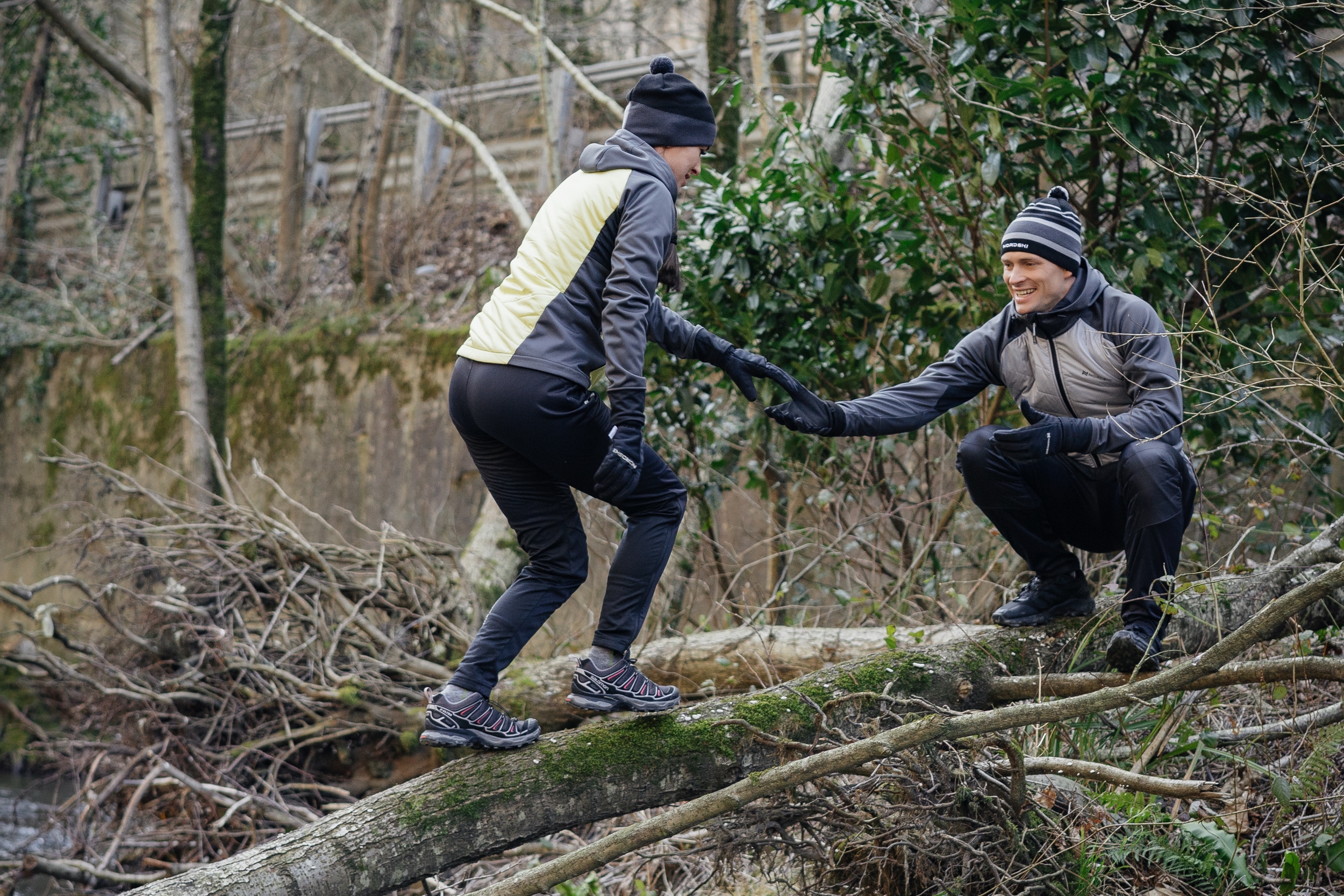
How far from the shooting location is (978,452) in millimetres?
3768

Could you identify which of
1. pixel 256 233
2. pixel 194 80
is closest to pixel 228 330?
pixel 256 233

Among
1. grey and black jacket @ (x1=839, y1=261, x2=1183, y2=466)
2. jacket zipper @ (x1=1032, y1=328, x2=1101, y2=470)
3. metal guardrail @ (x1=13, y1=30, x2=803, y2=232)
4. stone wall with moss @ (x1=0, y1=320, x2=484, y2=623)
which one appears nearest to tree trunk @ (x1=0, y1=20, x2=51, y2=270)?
metal guardrail @ (x1=13, y1=30, x2=803, y2=232)

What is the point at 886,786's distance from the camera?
3.37 m

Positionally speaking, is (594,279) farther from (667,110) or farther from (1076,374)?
(1076,374)

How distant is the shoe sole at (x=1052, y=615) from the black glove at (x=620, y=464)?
1.65 metres

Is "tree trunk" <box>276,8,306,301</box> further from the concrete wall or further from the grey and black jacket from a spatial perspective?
the grey and black jacket

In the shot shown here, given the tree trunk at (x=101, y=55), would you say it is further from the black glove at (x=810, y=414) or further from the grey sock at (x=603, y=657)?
the grey sock at (x=603, y=657)

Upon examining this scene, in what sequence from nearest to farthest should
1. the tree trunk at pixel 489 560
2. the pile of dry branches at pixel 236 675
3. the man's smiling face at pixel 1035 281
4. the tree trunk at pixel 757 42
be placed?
the man's smiling face at pixel 1035 281 < the pile of dry branches at pixel 236 675 < the tree trunk at pixel 489 560 < the tree trunk at pixel 757 42

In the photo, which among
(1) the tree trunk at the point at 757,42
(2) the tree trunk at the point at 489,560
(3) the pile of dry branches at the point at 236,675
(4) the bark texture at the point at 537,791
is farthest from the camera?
(1) the tree trunk at the point at 757,42

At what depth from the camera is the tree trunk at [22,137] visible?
40.2 ft

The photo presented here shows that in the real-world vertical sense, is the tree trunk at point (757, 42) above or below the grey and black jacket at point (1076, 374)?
above

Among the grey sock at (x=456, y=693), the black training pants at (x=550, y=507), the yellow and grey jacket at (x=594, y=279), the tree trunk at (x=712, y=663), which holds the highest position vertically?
the yellow and grey jacket at (x=594, y=279)

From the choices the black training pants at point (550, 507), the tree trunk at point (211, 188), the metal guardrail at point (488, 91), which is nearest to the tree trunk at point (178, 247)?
the tree trunk at point (211, 188)

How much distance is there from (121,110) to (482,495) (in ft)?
41.6
